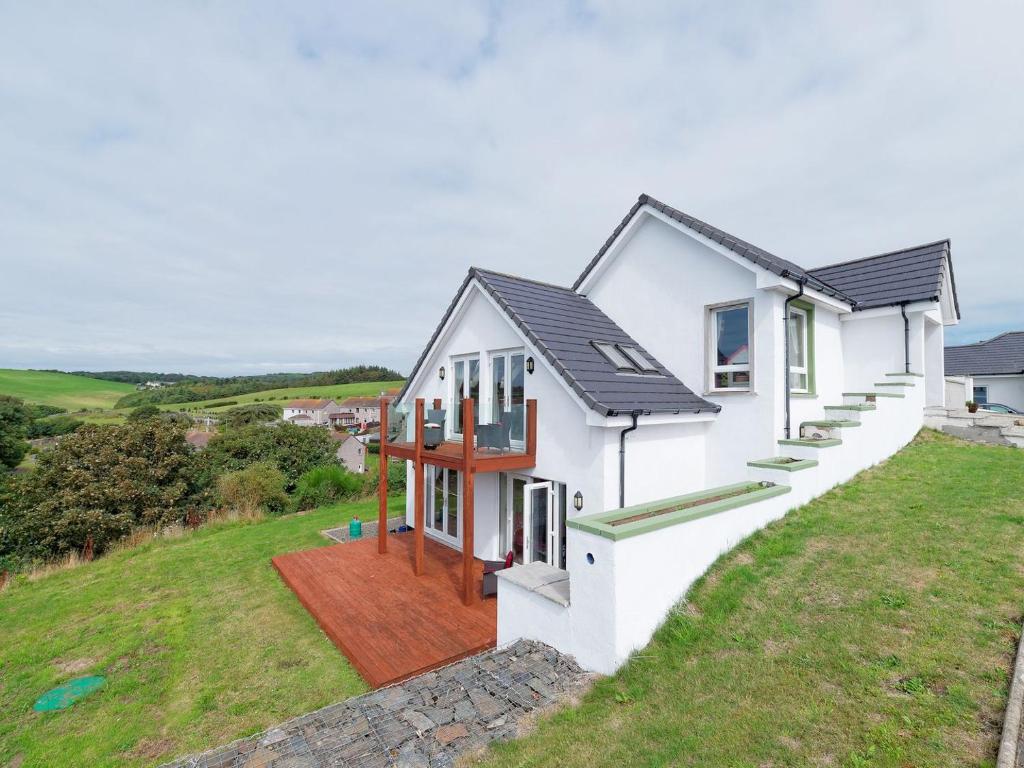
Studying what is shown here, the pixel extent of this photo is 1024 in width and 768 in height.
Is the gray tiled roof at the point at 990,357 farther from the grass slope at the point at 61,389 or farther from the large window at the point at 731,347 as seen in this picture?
the grass slope at the point at 61,389

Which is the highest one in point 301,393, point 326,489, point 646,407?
point 301,393

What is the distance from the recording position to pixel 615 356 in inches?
421

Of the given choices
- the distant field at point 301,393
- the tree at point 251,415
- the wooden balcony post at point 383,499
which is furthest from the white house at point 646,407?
the distant field at point 301,393

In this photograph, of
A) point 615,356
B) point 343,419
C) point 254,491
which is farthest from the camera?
point 343,419

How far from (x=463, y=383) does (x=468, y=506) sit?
4361 millimetres

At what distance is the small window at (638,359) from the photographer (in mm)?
10735

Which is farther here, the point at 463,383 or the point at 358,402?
the point at 358,402

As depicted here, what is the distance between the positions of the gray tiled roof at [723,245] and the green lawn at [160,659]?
34.5ft

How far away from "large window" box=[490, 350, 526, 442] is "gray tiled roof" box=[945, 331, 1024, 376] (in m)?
28.4

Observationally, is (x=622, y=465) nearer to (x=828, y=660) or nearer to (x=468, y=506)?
(x=468, y=506)

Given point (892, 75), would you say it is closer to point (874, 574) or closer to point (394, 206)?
point (874, 574)

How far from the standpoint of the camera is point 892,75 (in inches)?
388

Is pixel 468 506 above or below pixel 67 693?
above

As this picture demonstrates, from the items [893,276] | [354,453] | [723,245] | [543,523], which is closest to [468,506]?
[543,523]
